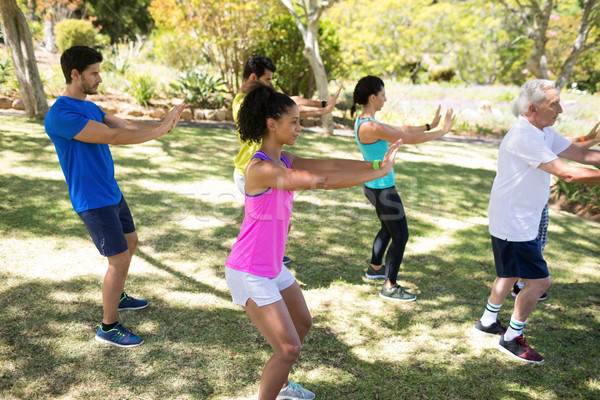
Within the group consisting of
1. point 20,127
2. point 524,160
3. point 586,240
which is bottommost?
point 586,240

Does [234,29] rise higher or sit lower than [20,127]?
higher

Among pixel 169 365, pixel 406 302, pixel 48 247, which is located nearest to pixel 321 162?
pixel 169 365

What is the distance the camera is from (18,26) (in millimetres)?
9094

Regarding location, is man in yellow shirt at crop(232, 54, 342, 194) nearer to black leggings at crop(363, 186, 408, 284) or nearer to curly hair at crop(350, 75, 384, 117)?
curly hair at crop(350, 75, 384, 117)

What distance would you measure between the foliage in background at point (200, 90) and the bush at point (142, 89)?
0.63 meters

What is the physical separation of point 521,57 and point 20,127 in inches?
1083

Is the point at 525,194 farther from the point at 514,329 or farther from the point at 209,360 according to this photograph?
the point at 209,360

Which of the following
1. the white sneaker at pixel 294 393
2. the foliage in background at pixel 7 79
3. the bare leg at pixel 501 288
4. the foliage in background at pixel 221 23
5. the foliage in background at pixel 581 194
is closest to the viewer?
the white sneaker at pixel 294 393

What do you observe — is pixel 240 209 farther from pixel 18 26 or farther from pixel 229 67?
pixel 229 67

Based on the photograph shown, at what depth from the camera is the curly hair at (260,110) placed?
2287 millimetres

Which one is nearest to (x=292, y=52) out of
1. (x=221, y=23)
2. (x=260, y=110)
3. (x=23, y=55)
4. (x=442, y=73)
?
(x=221, y=23)

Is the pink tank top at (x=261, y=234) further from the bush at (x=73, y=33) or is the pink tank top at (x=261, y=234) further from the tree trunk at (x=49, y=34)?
the tree trunk at (x=49, y=34)

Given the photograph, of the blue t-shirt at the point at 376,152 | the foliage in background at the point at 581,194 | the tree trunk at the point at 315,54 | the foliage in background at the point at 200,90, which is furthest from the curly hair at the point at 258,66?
the foliage in background at the point at 200,90

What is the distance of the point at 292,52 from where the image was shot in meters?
13.9
